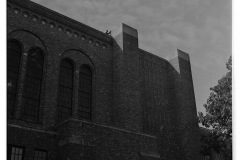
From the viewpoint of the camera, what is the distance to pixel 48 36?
16.5 meters

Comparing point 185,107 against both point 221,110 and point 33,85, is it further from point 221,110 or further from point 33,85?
point 33,85

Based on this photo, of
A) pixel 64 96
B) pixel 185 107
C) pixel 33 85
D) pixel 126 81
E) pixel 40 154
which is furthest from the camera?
pixel 185 107

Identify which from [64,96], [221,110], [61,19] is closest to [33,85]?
[64,96]

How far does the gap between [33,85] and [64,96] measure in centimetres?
179

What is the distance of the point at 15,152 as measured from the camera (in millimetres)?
12359

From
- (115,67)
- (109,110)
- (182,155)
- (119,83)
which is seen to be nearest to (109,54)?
(115,67)

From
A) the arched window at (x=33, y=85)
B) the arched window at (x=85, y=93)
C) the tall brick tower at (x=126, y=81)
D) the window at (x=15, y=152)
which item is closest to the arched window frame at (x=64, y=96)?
the arched window at (x=85, y=93)

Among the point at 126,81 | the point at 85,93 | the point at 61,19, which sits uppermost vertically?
the point at 61,19

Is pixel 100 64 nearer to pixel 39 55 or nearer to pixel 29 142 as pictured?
pixel 39 55

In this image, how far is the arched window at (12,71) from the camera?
1417 centimetres

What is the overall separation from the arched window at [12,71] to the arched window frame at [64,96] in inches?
94.0

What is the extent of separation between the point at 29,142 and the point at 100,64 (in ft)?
23.6

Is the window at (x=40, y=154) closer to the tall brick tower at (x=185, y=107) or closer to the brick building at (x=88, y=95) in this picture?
the brick building at (x=88, y=95)

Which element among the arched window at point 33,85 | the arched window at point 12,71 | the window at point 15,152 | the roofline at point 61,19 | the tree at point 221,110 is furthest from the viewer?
the roofline at point 61,19
